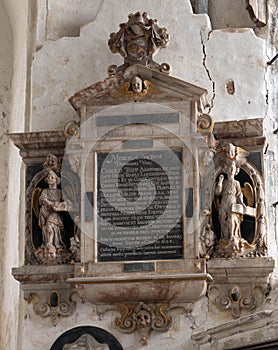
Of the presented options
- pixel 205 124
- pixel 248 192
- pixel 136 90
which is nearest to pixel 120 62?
pixel 136 90

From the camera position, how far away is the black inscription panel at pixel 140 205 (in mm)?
9172

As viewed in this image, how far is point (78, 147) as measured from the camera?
943 cm

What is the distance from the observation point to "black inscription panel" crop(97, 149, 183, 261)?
361 inches

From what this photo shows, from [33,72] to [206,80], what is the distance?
1.49 meters

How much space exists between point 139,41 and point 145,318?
2258mm

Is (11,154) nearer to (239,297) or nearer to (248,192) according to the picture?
(248,192)

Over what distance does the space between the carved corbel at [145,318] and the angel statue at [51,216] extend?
0.71m

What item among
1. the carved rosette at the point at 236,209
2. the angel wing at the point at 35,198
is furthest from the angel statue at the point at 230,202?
the angel wing at the point at 35,198

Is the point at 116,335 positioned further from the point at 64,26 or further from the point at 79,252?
the point at 64,26

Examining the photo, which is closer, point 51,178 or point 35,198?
point 51,178

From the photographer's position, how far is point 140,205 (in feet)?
30.3

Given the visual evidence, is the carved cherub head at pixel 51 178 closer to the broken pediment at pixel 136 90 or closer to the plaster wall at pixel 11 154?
the broken pediment at pixel 136 90

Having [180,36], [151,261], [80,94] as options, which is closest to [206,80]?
[180,36]

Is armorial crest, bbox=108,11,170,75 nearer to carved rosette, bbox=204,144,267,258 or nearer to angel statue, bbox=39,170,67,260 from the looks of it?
carved rosette, bbox=204,144,267,258
